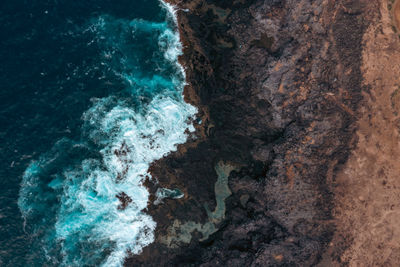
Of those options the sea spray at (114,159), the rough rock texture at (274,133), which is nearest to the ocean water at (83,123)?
the sea spray at (114,159)

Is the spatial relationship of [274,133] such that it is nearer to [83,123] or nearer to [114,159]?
[114,159]

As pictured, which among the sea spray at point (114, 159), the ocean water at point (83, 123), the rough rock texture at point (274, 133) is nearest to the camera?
the rough rock texture at point (274, 133)

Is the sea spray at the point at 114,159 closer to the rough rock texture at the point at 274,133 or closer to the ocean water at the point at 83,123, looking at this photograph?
the ocean water at the point at 83,123

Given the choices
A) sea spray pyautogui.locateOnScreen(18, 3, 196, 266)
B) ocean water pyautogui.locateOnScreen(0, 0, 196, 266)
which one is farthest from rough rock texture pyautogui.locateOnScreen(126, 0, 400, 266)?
ocean water pyautogui.locateOnScreen(0, 0, 196, 266)

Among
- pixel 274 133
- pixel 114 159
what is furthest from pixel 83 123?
pixel 274 133

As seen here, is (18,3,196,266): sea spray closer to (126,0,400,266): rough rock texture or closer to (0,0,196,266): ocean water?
(0,0,196,266): ocean water

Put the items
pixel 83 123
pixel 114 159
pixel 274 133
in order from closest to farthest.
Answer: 1. pixel 274 133
2. pixel 83 123
3. pixel 114 159
